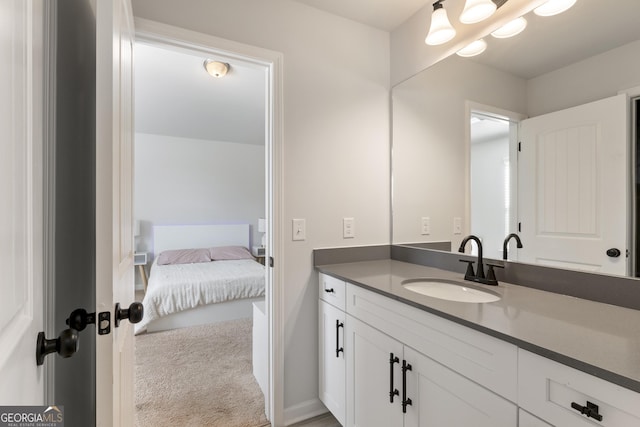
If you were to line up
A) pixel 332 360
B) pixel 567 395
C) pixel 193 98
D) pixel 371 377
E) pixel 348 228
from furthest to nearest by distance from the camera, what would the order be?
pixel 193 98 → pixel 348 228 → pixel 332 360 → pixel 371 377 → pixel 567 395

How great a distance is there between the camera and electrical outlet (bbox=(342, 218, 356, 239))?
190cm

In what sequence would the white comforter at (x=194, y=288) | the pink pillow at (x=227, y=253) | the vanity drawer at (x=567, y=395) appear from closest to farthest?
the vanity drawer at (x=567, y=395), the white comforter at (x=194, y=288), the pink pillow at (x=227, y=253)

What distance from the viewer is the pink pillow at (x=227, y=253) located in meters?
4.76

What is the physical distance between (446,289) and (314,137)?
3.64 feet

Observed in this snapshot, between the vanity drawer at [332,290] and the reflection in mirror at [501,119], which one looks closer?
the reflection in mirror at [501,119]

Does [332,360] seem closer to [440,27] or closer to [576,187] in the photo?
[576,187]

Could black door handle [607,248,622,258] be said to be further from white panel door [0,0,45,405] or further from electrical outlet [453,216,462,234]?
white panel door [0,0,45,405]

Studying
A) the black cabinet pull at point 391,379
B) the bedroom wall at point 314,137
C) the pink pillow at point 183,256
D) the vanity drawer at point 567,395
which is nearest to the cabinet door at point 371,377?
the black cabinet pull at point 391,379

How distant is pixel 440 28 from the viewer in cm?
158

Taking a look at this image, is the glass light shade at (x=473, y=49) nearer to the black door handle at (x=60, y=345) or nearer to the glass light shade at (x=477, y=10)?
the glass light shade at (x=477, y=10)

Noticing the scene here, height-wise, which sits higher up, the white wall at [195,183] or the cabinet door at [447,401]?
the white wall at [195,183]

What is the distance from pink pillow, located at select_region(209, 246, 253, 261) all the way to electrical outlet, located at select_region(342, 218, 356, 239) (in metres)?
3.30

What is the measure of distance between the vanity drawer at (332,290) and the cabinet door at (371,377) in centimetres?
12

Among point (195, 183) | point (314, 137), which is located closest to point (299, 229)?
point (314, 137)
